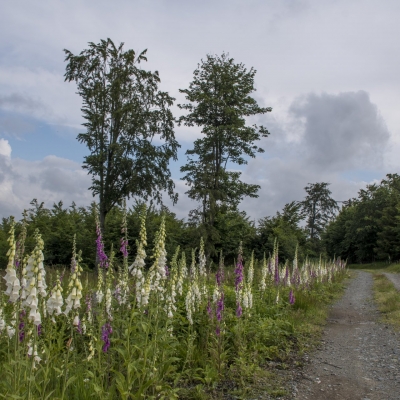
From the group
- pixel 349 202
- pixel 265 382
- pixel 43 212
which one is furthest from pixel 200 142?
pixel 349 202

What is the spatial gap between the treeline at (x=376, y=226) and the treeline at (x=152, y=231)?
18.0 meters

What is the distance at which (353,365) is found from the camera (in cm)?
647

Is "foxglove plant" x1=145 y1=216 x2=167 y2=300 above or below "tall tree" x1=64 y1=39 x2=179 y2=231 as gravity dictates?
below

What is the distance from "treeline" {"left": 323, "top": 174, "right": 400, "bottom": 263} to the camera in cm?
4525

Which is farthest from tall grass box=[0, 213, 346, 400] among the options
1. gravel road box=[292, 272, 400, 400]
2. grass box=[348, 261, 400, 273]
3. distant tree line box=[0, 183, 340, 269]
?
grass box=[348, 261, 400, 273]

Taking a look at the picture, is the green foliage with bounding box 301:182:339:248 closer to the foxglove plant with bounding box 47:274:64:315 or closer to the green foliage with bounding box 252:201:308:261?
the green foliage with bounding box 252:201:308:261

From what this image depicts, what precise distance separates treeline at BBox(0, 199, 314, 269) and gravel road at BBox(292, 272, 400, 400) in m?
11.3

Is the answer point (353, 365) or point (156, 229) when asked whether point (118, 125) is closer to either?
point (156, 229)

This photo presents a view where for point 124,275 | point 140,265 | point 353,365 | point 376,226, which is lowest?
point 353,365

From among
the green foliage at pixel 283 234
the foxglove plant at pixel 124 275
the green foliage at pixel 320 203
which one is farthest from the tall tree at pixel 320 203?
the foxglove plant at pixel 124 275

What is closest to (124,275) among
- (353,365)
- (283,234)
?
(353,365)

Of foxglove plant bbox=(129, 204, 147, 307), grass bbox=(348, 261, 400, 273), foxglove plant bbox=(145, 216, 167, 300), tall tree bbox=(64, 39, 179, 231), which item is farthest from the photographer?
grass bbox=(348, 261, 400, 273)

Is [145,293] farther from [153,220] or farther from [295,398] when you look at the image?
[153,220]

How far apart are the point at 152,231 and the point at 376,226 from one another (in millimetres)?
40881
